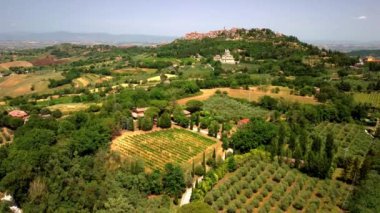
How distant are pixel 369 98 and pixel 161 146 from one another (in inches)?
1965

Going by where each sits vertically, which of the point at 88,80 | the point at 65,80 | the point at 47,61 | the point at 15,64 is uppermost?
the point at 65,80

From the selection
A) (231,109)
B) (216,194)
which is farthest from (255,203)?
(231,109)

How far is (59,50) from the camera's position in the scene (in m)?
171

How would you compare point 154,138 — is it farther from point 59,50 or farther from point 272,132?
point 59,50

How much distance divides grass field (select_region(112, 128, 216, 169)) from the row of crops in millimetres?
7532

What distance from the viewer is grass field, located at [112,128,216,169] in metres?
37.7

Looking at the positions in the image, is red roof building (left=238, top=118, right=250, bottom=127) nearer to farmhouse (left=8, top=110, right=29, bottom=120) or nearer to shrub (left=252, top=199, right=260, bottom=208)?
shrub (left=252, top=199, right=260, bottom=208)

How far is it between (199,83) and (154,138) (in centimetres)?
3103

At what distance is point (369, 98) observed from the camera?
67.6m

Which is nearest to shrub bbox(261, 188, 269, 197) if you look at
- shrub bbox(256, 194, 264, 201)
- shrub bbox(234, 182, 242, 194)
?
shrub bbox(256, 194, 264, 201)

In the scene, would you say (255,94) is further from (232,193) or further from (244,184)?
(232,193)

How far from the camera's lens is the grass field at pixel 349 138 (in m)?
40.9

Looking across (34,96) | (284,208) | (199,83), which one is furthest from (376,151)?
(34,96)

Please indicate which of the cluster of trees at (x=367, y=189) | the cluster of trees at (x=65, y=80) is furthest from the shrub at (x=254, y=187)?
the cluster of trees at (x=65, y=80)
